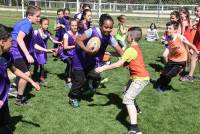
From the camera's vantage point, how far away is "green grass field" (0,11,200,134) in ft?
22.1

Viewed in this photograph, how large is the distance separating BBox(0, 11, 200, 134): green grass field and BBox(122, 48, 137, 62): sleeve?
1.28 meters

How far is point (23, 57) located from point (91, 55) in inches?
55.2

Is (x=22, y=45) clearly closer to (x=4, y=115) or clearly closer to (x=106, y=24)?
(x=106, y=24)

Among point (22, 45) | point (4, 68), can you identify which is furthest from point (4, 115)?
point (22, 45)

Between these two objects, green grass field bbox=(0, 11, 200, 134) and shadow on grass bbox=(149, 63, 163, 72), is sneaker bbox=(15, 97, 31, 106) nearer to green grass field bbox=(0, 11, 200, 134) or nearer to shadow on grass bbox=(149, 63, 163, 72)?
green grass field bbox=(0, 11, 200, 134)

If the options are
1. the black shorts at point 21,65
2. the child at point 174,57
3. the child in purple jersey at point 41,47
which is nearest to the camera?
the black shorts at point 21,65

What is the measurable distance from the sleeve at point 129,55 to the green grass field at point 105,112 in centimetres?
128

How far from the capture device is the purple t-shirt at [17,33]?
7.43m

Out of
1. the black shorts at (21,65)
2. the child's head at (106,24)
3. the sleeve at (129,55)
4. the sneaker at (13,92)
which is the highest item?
the child's head at (106,24)

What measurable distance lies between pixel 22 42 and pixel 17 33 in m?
0.31

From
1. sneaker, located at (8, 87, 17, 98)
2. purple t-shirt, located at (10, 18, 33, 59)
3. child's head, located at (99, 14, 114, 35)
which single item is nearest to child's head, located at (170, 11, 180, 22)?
child's head, located at (99, 14, 114, 35)

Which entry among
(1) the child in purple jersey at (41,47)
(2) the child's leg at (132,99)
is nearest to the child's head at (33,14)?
(1) the child in purple jersey at (41,47)

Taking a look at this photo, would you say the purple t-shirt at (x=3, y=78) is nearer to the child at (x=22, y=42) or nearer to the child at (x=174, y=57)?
the child at (x=22, y=42)

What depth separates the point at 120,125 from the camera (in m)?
6.93
